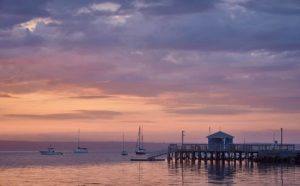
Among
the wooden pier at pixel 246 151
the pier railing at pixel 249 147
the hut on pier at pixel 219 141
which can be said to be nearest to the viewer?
the wooden pier at pixel 246 151

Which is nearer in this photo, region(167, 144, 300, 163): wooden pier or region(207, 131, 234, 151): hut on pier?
region(167, 144, 300, 163): wooden pier

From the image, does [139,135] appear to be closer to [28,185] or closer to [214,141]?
[214,141]

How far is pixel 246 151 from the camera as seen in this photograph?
95875mm

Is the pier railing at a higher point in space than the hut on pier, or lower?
lower

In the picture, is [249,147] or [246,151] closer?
[246,151]

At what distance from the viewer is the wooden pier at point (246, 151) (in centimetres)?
9206

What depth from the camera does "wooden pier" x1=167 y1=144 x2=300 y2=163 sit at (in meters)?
92.1

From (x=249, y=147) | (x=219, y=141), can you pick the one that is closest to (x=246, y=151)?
(x=249, y=147)

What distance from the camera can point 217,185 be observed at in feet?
182

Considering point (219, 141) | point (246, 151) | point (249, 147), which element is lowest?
point (246, 151)

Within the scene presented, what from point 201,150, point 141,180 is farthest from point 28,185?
point 201,150

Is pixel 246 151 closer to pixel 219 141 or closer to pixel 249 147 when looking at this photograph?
pixel 249 147

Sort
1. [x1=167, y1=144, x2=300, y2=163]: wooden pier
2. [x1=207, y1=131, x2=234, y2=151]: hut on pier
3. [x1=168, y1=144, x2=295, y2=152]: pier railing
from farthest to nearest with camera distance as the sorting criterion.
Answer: [x1=207, y1=131, x2=234, y2=151]: hut on pier → [x1=168, y1=144, x2=295, y2=152]: pier railing → [x1=167, y1=144, x2=300, y2=163]: wooden pier

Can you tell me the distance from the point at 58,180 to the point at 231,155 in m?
46.4
